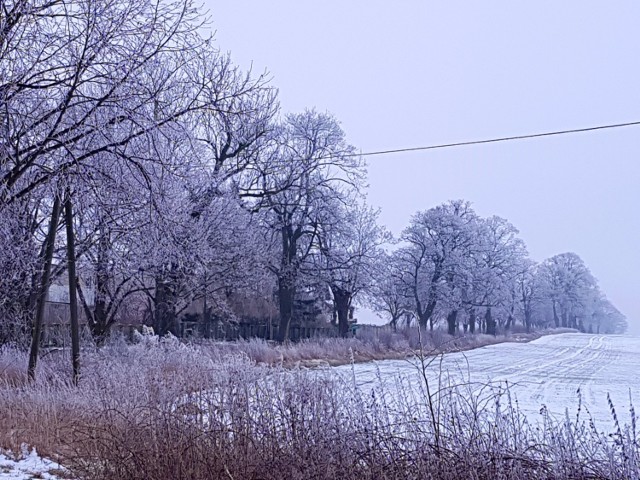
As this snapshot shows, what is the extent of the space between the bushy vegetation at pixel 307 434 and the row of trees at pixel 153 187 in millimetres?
3546

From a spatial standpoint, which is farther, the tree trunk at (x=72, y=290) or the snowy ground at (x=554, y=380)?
the snowy ground at (x=554, y=380)

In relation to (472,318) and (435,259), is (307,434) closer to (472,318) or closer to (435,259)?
(435,259)

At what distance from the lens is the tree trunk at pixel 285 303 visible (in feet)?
125

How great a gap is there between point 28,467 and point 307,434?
3.34m

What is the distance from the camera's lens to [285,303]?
38.9 metres

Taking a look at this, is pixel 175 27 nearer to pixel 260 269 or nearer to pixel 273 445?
pixel 273 445

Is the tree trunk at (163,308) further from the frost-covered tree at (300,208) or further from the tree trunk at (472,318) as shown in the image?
the tree trunk at (472,318)

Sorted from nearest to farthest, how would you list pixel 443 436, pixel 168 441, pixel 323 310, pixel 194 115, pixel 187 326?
pixel 443 436, pixel 168 441, pixel 194 115, pixel 187 326, pixel 323 310

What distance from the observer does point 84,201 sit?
459 inches

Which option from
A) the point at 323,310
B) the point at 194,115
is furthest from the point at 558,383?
the point at 323,310

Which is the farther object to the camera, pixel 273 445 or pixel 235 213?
pixel 235 213

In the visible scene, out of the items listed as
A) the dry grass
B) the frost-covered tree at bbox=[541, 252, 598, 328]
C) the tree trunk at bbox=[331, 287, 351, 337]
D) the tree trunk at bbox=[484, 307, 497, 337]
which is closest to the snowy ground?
the dry grass

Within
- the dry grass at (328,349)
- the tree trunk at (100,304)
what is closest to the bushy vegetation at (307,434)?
the tree trunk at (100,304)

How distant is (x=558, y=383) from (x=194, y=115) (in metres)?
15.4
